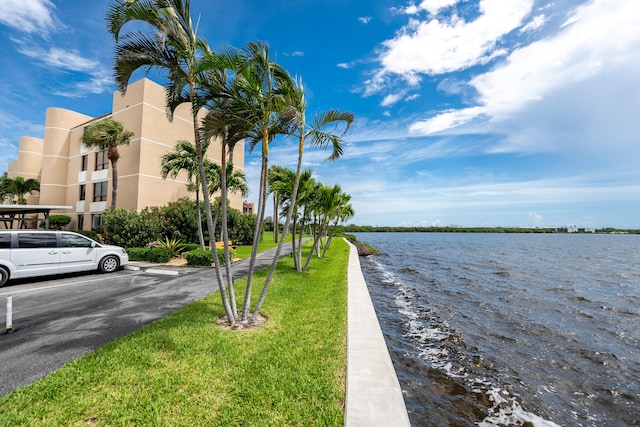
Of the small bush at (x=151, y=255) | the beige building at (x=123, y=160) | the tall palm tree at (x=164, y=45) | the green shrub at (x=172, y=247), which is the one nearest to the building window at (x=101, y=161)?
the beige building at (x=123, y=160)

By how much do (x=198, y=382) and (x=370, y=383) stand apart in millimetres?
2481

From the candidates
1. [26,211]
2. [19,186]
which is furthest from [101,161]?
[19,186]

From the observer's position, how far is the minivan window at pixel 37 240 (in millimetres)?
9758

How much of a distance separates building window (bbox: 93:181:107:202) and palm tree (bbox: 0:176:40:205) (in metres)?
13.1

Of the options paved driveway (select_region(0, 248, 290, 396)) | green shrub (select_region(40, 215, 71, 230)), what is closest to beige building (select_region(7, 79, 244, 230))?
green shrub (select_region(40, 215, 71, 230))

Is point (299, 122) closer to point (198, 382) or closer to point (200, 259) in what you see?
point (198, 382)

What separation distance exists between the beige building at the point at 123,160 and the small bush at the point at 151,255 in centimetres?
717

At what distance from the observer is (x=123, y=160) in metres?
23.3

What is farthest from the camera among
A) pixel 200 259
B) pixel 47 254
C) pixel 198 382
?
pixel 200 259

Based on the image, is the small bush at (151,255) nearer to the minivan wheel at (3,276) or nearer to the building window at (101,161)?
the minivan wheel at (3,276)

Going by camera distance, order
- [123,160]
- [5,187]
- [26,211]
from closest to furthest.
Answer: [26,211] → [123,160] → [5,187]

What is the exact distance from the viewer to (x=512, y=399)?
5.10m

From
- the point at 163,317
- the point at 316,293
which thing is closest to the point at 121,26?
the point at 163,317

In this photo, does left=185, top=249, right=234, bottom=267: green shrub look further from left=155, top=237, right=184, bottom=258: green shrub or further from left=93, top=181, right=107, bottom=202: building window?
left=93, top=181, right=107, bottom=202: building window
